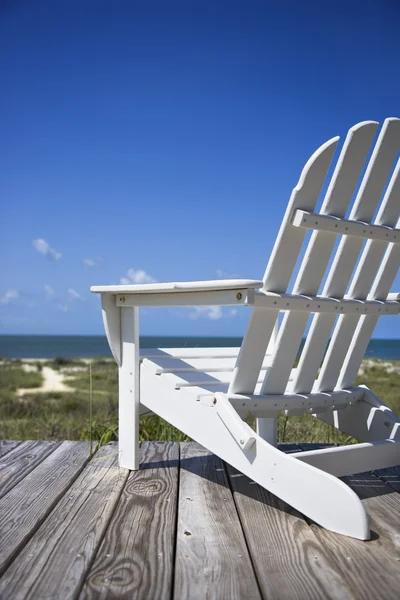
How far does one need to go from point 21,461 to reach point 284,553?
1.47 m

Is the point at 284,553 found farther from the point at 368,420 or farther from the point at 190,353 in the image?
the point at 190,353

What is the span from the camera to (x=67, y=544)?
1475 mm

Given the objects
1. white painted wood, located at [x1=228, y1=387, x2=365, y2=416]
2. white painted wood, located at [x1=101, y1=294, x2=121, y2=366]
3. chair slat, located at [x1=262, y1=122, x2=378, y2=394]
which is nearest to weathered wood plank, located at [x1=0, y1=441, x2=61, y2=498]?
white painted wood, located at [x1=101, y1=294, x2=121, y2=366]

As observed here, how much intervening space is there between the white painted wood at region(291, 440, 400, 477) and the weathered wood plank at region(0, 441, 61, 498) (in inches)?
44.4

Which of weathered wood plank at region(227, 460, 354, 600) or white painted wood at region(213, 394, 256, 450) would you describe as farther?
white painted wood at region(213, 394, 256, 450)

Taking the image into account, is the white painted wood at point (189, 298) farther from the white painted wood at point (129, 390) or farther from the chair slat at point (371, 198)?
the chair slat at point (371, 198)

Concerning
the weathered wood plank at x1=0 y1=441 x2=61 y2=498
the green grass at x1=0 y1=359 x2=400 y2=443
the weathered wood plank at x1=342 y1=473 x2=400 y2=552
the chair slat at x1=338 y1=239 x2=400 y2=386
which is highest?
the chair slat at x1=338 y1=239 x2=400 y2=386

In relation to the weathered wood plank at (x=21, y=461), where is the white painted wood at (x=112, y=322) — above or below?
above

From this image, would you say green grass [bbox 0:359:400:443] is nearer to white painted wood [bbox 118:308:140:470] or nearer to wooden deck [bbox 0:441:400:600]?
white painted wood [bbox 118:308:140:470]

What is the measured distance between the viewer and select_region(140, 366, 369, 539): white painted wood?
1.52 metres

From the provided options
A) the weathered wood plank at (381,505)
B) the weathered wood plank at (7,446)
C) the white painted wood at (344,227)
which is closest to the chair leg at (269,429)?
the weathered wood plank at (381,505)

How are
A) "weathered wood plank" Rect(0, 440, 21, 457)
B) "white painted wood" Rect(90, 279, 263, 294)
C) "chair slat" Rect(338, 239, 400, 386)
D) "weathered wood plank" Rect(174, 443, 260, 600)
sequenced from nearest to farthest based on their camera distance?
1. "weathered wood plank" Rect(174, 443, 260, 600)
2. "white painted wood" Rect(90, 279, 263, 294)
3. "chair slat" Rect(338, 239, 400, 386)
4. "weathered wood plank" Rect(0, 440, 21, 457)

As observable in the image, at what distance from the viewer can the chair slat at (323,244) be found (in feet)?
5.78

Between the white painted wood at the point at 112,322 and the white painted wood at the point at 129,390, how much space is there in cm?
2
